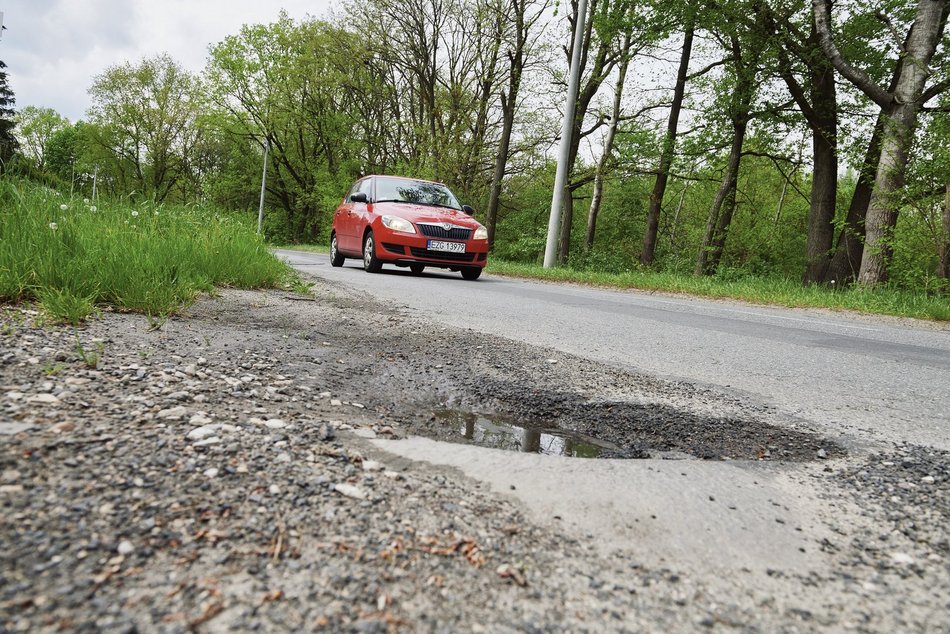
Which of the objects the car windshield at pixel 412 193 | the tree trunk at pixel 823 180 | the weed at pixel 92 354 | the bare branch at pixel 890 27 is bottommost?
the weed at pixel 92 354

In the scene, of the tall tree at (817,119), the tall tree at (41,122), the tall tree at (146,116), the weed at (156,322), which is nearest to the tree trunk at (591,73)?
the tall tree at (817,119)

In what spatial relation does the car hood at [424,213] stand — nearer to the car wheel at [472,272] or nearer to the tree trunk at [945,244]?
the car wheel at [472,272]

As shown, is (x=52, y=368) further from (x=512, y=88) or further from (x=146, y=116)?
(x=146, y=116)

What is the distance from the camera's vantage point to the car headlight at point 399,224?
10281mm

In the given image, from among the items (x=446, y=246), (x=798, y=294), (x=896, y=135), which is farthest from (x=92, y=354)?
(x=896, y=135)

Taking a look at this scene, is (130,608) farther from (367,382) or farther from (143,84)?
(143,84)

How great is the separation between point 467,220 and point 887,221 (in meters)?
7.71

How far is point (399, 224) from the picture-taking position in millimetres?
10328

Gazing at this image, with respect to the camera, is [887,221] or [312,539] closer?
[312,539]

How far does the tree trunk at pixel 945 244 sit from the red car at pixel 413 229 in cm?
765

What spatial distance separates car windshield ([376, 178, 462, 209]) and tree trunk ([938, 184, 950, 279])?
835 centimetres

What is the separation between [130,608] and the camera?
926 millimetres

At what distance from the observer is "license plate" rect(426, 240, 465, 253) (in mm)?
10328

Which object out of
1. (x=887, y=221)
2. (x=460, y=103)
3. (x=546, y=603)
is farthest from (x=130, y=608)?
(x=460, y=103)
